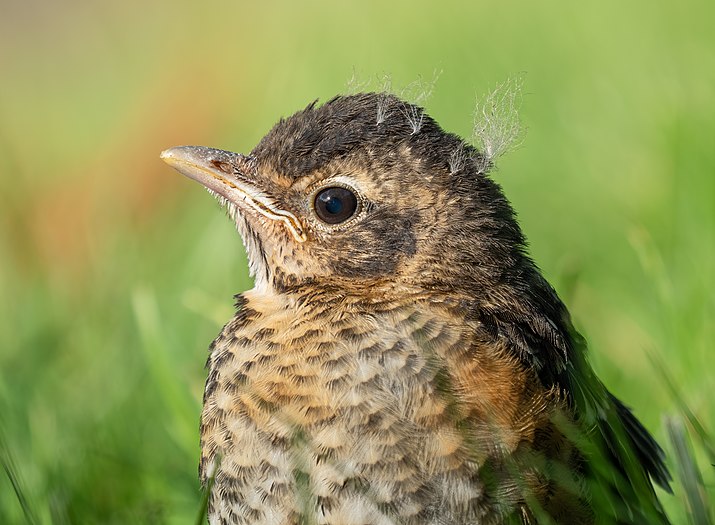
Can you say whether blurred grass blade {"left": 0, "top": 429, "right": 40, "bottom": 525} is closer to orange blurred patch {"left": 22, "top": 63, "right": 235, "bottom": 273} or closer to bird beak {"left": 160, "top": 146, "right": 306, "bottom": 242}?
bird beak {"left": 160, "top": 146, "right": 306, "bottom": 242}

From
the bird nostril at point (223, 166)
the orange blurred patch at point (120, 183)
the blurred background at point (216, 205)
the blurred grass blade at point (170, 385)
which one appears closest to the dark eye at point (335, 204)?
the bird nostril at point (223, 166)

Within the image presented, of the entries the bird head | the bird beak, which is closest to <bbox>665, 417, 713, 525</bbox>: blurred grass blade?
the bird head

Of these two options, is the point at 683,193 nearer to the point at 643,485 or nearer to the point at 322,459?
the point at 643,485

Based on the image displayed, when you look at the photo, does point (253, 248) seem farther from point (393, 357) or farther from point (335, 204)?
point (393, 357)

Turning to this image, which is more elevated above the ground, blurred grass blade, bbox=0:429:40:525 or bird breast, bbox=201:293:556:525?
bird breast, bbox=201:293:556:525

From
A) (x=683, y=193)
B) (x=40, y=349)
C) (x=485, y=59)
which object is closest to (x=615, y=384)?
(x=683, y=193)

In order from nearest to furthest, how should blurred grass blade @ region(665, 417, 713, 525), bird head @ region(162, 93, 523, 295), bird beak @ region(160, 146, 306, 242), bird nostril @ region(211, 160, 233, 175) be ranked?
blurred grass blade @ region(665, 417, 713, 525) < bird head @ region(162, 93, 523, 295) < bird beak @ region(160, 146, 306, 242) < bird nostril @ region(211, 160, 233, 175)

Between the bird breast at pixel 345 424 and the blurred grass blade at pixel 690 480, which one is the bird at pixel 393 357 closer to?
the bird breast at pixel 345 424
